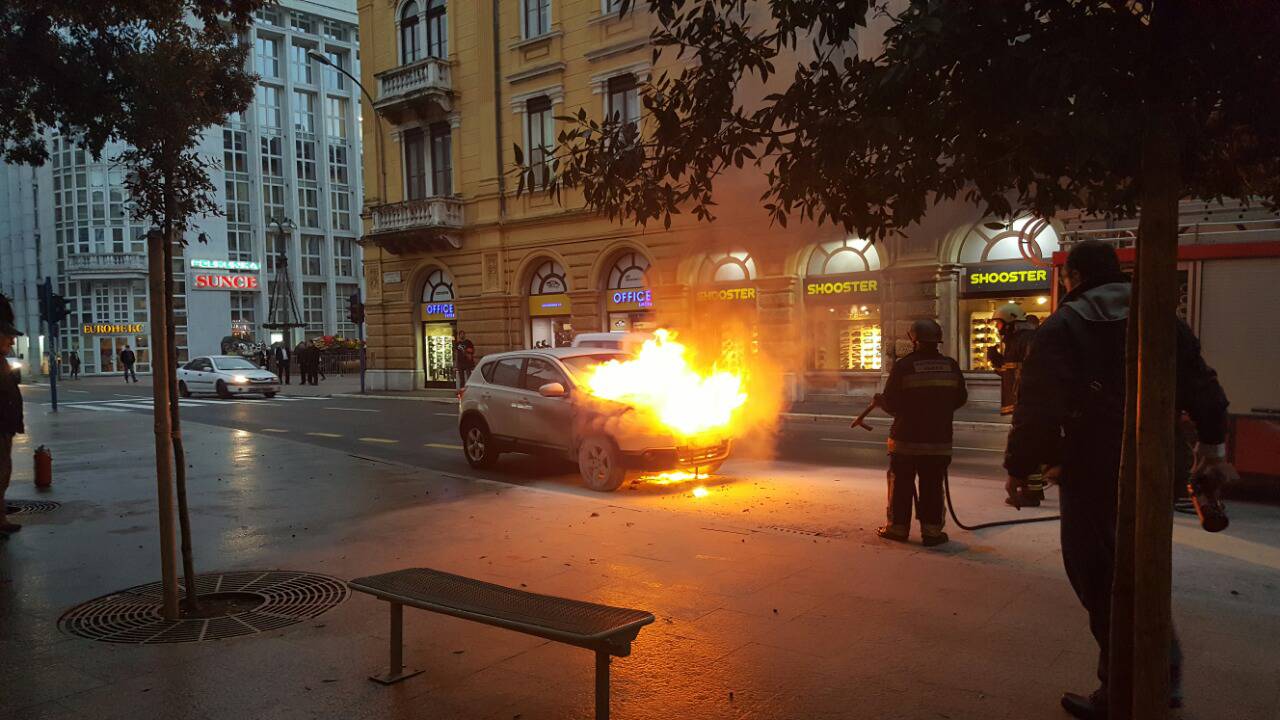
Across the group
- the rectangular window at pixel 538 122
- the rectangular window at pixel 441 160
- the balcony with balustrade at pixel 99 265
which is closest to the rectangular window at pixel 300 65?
the balcony with balustrade at pixel 99 265

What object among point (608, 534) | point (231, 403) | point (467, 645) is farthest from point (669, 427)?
point (231, 403)

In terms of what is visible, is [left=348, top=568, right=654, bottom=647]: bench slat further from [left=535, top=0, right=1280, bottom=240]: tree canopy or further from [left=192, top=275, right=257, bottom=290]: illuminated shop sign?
[left=192, top=275, right=257, bottom=290]: illuminated shop sign

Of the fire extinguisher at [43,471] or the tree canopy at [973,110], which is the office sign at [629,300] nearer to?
the fire extinguisher at [43,471]

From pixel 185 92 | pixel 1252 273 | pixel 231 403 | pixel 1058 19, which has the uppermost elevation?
pixel 185 92

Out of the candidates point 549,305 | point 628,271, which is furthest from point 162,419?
point 549,305

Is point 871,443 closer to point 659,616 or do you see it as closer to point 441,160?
point 659,616

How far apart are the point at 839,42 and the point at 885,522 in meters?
4.93

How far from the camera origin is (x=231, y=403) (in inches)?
1031

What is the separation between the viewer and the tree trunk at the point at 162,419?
495cm

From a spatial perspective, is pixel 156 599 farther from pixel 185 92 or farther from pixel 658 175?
pixel 658 175

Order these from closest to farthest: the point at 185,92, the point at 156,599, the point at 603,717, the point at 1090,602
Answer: the point at 603,717 < the point at 1090,602 < the point at 156,599 < the point at 185,92

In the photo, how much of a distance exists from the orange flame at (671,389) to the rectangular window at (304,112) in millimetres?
60126

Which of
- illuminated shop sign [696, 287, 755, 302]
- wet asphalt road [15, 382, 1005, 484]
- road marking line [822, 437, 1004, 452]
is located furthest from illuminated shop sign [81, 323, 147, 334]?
road marking line [822, 437, 1004, 452]

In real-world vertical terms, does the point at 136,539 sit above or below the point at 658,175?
below
